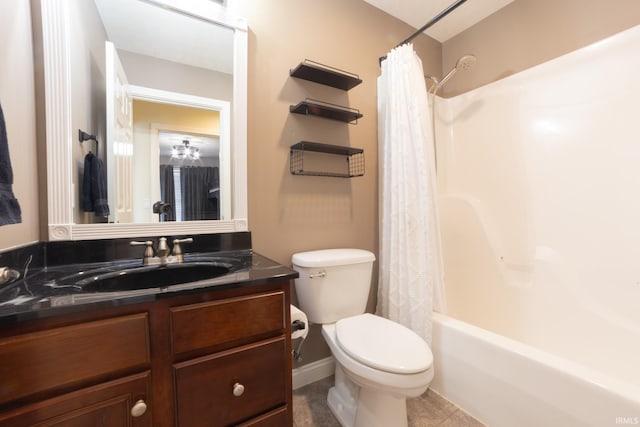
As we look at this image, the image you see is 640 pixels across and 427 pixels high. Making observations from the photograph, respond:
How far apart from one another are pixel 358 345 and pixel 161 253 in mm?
881

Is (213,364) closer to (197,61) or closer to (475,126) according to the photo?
(197,61)

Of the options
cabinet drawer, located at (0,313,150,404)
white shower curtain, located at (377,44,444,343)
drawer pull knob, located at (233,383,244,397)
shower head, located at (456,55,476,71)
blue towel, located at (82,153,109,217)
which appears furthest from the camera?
shower head, located at (456,55,476,71)

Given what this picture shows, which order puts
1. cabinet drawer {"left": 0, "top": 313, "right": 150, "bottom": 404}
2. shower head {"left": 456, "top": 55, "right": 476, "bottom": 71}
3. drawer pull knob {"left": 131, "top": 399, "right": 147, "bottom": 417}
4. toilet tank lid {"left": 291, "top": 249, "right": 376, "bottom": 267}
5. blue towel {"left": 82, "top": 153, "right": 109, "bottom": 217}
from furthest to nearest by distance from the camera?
shower head {"left": 456, "top": 55, "right": 476, "bottom": 71} → toilet tank lid {"left": 291, "top": 249, "right": 376, "bottom": 267} → blue towel {"left": 82, "top": 153, "right": 109, "bottom": 217} → drawer pull knob {"left": 131, "top": 399, "right": 147, "bottom": 417} → cabinet drawer {"left": 0, "top": 313, "right": 150, "bottom": 404}

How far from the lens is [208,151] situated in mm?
1300

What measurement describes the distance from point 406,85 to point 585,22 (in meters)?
1.05

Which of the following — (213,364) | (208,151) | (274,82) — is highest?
(274,82)

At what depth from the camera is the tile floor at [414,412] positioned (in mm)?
1291

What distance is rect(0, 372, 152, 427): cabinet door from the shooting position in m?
0.58

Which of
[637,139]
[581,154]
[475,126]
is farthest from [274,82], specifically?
[637,139]

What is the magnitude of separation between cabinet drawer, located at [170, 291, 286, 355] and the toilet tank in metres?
0.46

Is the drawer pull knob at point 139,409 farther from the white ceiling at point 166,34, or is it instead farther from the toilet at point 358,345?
the white ceiling at point 166,34

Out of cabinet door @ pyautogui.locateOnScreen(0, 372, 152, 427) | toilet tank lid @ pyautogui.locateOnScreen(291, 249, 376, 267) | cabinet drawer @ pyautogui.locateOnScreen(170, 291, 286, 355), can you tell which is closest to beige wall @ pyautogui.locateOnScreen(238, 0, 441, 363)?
toilet tank lid @ pyautogui.locateOnScreen(291, 249, 376, 267)

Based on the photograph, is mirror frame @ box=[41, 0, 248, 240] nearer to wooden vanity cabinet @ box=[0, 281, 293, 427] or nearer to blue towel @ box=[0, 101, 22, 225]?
blue towel @ box=[0, 101, 22, 225]

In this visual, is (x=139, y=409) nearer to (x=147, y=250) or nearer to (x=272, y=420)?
(x=272, y=420)
